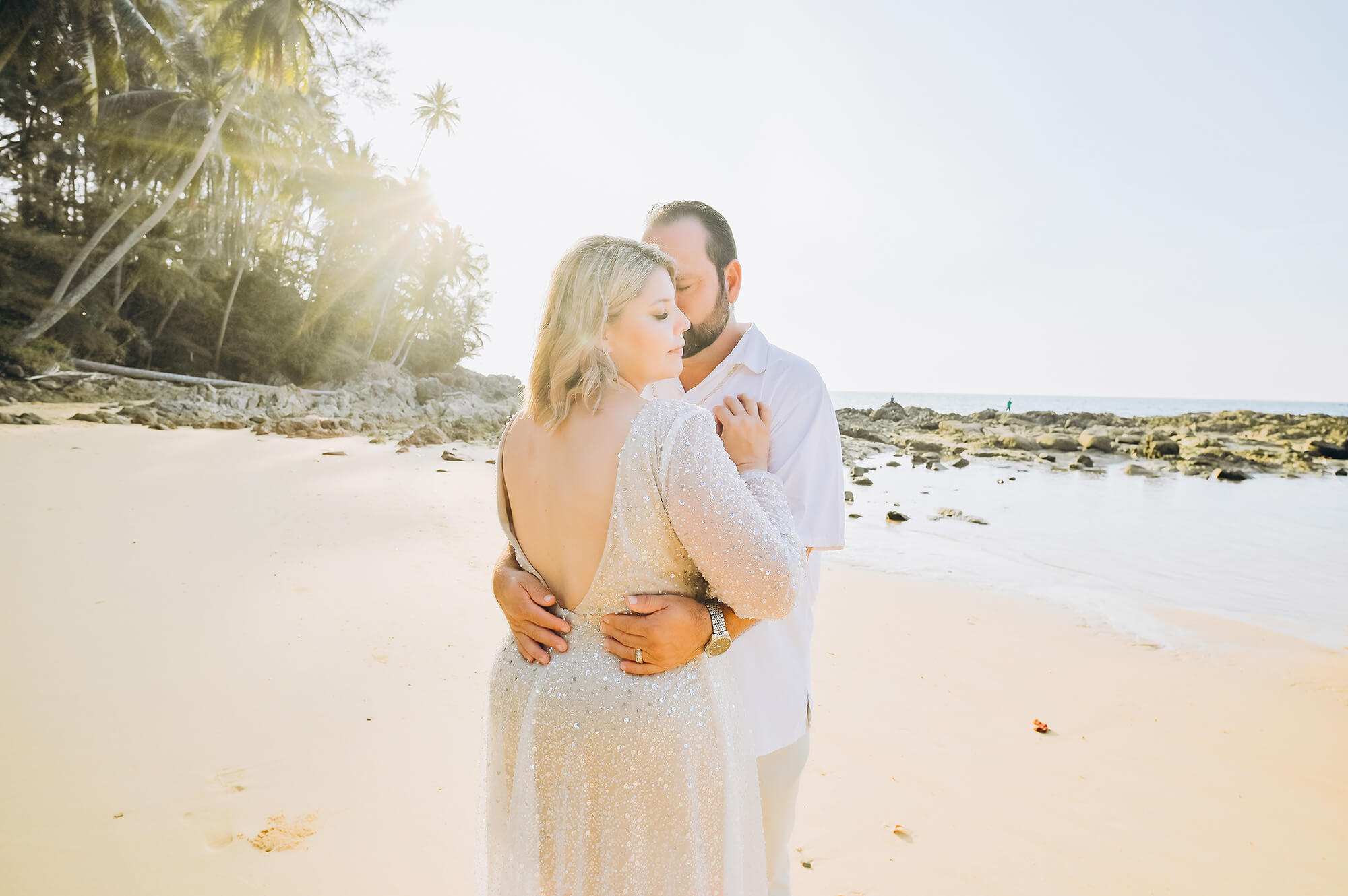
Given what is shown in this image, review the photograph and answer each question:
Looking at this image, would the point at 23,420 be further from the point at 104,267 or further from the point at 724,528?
the point at 724,528

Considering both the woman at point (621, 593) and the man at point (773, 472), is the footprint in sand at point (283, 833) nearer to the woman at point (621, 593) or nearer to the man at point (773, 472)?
the woman at point (621, 593)

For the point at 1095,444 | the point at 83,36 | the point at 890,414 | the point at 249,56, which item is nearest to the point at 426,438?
the point at 249,56

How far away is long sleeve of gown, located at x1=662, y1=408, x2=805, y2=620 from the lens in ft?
4.48

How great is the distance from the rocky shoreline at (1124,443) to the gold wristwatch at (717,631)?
16.0 metres

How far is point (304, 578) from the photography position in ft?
21.2

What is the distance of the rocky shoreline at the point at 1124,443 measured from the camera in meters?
22.9

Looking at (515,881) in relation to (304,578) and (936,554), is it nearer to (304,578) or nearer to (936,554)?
(304,578)

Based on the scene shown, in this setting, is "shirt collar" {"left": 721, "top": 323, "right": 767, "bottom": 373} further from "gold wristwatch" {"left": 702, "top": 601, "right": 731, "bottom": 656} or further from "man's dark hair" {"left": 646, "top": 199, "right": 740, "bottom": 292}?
"gold wristwatch" {"left": 702, "top": 601, "right": 731, "bottom": 656}

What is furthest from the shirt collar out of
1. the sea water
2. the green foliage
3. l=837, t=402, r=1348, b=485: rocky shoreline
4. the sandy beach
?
the green foliage

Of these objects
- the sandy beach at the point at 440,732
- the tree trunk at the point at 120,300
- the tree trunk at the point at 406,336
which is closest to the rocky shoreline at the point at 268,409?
the tree trunk at the point at 120,300

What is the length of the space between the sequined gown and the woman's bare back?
0.11 feet

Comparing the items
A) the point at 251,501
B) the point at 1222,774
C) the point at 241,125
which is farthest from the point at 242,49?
the point at 1222,774

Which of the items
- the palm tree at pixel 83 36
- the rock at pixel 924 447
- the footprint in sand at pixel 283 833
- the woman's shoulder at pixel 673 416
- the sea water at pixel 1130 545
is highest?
the palm tree at pixel 83 36

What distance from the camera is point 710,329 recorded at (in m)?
2.33
